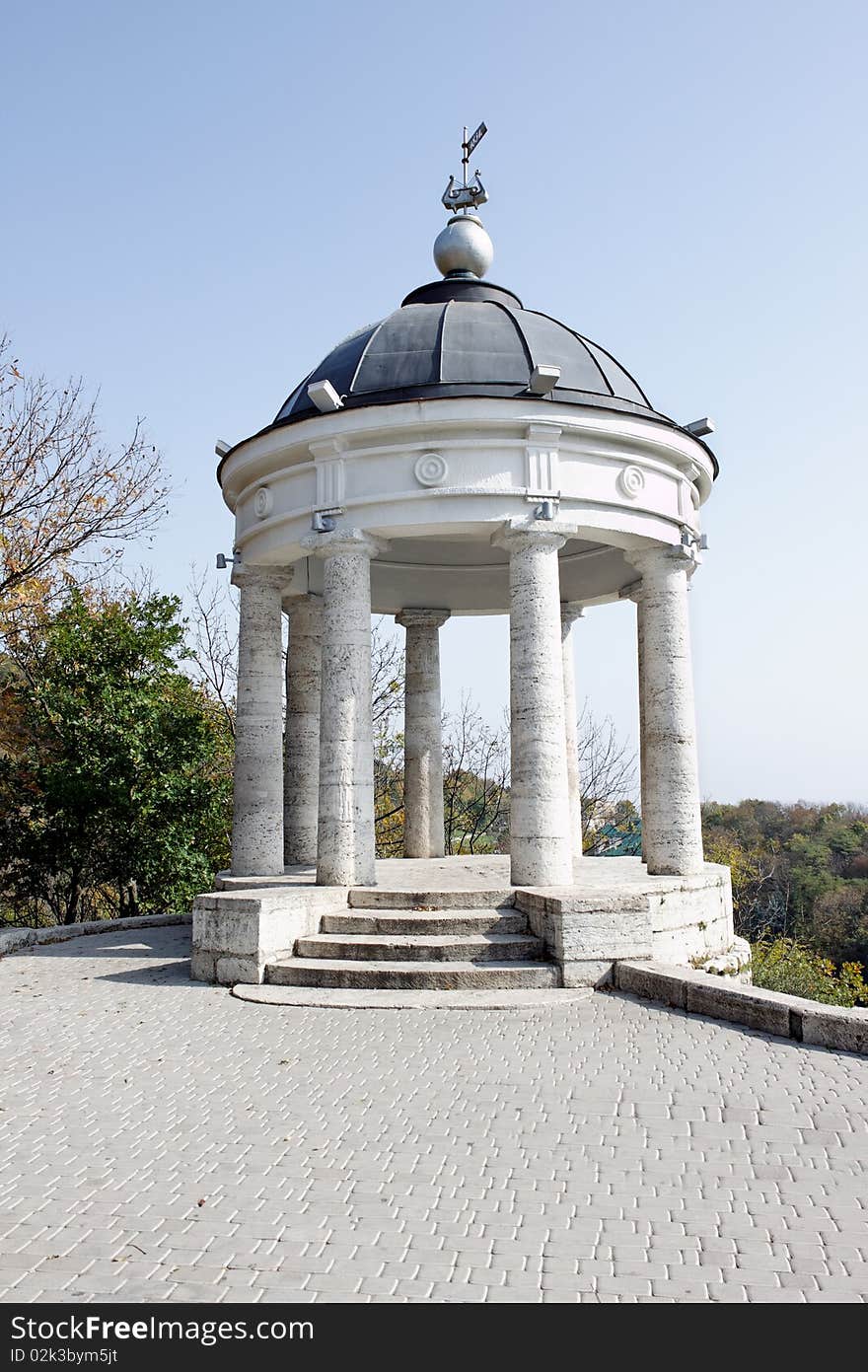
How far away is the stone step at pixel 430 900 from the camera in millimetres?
13109

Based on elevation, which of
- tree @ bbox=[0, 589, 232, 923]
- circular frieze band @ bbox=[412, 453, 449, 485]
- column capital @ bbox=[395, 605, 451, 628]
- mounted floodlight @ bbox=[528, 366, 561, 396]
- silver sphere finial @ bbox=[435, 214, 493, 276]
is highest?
silver sphere finial @ bbox=[435, 214, 493, 276]

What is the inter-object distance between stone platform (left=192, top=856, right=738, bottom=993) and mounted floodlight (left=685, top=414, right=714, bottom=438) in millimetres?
7475

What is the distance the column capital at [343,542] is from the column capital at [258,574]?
6.70 ft

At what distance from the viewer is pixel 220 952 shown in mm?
12062

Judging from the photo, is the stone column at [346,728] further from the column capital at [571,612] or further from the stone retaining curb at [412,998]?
the column capital at [571,612]

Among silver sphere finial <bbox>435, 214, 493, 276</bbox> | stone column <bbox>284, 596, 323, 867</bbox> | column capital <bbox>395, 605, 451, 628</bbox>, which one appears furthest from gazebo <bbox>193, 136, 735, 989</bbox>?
column capital <bbox>395, 605, 451, 628</bbox>

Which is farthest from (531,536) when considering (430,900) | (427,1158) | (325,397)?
(427,1158)

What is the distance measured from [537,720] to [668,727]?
9.50 ft

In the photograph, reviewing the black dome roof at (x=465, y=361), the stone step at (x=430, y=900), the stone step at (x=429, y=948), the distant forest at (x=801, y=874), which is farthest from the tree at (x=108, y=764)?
the distant forest at (x=801, y=874)

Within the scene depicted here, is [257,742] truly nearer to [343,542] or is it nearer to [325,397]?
[343,542]

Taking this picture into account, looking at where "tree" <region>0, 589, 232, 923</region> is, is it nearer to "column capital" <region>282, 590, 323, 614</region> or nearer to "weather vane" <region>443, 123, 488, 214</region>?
"column capital" <region>282, 590, 323, 614</region>

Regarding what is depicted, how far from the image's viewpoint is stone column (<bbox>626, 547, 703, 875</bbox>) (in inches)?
597
